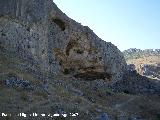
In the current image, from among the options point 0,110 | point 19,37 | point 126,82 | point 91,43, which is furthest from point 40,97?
point 126,82

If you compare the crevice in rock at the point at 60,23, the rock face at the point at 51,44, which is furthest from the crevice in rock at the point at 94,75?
the crevice in rock at the point at 60,23

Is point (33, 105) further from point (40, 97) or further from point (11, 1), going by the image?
point (11, 1)

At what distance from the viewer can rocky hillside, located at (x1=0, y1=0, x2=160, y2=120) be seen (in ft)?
82.5

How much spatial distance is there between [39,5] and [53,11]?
680cm

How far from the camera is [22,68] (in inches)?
1348

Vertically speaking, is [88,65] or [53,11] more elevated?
[53,11]

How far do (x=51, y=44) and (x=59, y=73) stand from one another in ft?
14.3

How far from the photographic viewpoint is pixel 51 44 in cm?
5188

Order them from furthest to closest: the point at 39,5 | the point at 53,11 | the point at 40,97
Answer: the point at 53,11 < the point at 39,5 < the point at 40,97

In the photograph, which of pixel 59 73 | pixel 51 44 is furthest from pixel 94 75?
pixel 51 44

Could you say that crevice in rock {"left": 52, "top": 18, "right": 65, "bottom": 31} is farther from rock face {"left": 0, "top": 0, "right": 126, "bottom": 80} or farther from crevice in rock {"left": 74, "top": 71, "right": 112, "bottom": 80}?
crevice in rock {"left": 74, "top": 71, "right": 112, "bottom": 80}

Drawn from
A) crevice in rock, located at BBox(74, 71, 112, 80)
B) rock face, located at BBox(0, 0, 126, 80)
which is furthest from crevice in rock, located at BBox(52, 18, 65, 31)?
crevice in rock, located at BBox(74, 71, 112, 80)

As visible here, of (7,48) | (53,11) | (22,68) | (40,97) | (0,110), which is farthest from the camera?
(53,11)

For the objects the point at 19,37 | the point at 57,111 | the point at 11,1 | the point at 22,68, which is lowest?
the point at 57,111
